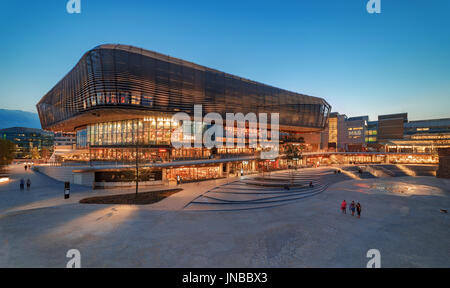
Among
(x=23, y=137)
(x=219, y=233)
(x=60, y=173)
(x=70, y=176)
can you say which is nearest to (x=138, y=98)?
(x=70, y=176)

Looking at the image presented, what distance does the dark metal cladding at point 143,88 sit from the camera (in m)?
36.4

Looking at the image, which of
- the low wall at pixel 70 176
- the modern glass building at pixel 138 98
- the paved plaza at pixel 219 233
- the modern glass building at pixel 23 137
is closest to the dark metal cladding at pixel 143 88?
the modern glass building at pixel 138 98

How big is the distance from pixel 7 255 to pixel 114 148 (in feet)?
135

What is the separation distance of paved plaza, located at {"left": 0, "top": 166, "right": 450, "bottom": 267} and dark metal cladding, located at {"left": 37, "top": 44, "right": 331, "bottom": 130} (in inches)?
916

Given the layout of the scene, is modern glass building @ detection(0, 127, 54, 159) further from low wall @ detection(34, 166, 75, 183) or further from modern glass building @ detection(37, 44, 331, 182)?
low wall @ detection(34, 166, 75, 183)

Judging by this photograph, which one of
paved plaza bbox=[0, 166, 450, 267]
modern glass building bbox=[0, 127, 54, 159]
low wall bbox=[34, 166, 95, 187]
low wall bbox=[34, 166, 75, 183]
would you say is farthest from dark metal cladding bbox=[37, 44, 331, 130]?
modern glass building bbox=[0, 127, 54, 159]

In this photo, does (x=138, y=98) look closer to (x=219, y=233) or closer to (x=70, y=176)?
(x=70, y=176)

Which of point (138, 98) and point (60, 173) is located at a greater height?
point (138, 98)

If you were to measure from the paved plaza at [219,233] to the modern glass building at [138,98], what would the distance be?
15.0m

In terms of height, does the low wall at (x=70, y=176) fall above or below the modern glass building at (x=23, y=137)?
below

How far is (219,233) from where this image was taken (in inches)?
470

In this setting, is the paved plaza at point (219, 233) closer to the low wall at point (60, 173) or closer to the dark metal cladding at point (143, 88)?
the low wall at point (60, 173)

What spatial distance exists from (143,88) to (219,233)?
119 ft
